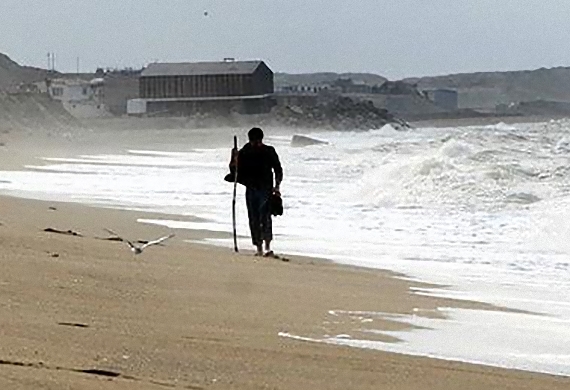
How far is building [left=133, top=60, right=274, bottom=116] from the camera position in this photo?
10269cm

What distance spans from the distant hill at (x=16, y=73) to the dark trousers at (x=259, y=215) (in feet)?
448

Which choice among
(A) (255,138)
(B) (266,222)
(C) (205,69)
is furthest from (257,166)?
(C) (205,69)

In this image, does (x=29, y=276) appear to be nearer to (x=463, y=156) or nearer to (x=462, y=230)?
(x=462, y=230)

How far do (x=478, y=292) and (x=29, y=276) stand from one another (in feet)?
12.9

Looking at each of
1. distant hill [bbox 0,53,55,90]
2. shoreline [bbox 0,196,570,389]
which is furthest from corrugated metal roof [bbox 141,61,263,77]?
shoreline [bbox 0,196,570,389]

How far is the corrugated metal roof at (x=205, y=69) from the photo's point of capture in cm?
10350

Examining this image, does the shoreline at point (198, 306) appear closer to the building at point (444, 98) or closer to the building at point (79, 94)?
the building at point (79, 94)

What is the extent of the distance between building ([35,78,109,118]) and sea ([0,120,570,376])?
8336cm

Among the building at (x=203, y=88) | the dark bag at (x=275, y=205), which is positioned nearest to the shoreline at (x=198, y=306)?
the dark bag at (x=275, y=205)

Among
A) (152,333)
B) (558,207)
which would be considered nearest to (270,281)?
(152,333)

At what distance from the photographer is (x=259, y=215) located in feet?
37.2

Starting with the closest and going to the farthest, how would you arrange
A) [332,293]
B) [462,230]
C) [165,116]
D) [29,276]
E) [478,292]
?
[29,276], [332,293], [478,292], [462,230], [165,116]

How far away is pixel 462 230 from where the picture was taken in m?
15.5

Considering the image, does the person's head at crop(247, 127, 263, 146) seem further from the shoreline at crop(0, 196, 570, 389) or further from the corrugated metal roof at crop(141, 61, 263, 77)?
the corrugated metal roof at crop(141, 61, 263, 77)
